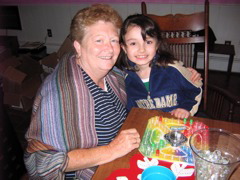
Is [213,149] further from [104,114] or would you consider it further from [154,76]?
[154,76]

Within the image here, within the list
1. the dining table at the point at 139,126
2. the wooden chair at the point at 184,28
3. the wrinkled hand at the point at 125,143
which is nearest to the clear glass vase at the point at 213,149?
the dining table at the point at 139,126

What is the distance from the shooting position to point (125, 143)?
97 centimetres

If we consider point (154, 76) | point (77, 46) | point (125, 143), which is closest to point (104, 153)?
point (125, 143)

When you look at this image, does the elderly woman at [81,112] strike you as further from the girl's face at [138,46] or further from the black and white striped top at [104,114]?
the girl's face at [138,46]

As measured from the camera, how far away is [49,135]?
979 mm

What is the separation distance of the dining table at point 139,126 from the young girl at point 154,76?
0.89 feet

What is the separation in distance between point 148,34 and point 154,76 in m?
0.29

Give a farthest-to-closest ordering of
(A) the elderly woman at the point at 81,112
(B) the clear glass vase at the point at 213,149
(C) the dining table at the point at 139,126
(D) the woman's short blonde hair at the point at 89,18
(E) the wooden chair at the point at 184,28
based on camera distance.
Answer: (E) the wooden chair at the point at 184,28
(D) the woman's short blonde hair at the point at 89,18
(A) the elderly woman at the point at 81,112
(C) the dining table at the point at 139,126
(B) the clear glass vase at the point at 213,149

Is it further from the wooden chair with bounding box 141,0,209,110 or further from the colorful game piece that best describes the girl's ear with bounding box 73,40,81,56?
the wooden chair with bounding box 141,0,209,110

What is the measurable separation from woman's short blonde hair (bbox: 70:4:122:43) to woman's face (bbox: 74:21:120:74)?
0.8 inches

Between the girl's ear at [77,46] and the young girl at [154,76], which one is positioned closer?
the girl's ear at [77,46]

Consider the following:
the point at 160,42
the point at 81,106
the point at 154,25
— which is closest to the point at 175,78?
the point at 160,42

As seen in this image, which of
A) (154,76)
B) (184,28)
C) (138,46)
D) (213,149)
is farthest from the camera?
(184,28)

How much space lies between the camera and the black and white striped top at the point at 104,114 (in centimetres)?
115
